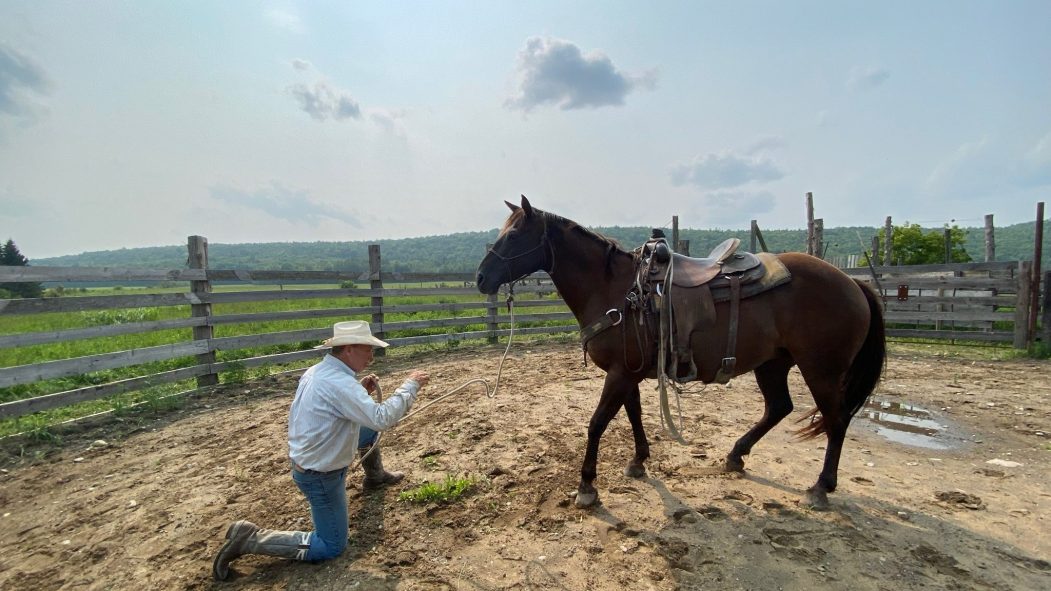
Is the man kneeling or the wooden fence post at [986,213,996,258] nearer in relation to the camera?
the man kneeling

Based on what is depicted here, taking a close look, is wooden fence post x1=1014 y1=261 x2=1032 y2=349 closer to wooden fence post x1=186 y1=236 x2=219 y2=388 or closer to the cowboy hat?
the cowboy hat

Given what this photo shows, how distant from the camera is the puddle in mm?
4695

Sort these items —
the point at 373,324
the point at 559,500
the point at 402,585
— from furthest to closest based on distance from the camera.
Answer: the point at 373,324
the point at 559,500
the point at 402,585

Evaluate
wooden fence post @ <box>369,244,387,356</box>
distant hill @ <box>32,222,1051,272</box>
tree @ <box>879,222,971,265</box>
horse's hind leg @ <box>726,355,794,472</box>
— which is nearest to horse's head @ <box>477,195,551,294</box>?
horse's hind leg @ <box>726,355,794,472</box>

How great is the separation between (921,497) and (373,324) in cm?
835

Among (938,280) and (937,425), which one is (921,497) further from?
(938,280)

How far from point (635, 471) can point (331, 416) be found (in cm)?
248

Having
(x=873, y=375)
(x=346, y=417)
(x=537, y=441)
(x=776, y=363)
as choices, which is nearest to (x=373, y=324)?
(x=537, y=441)

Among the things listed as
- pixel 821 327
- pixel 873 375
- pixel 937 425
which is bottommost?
pixel 937 425

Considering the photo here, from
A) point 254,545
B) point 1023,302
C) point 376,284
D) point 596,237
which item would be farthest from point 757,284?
point 1023,302

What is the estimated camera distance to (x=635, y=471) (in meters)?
3.83

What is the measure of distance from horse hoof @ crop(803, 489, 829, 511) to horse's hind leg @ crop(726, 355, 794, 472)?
0.56m

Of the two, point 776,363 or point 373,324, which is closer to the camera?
point 776,363

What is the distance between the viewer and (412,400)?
9.52 feet
